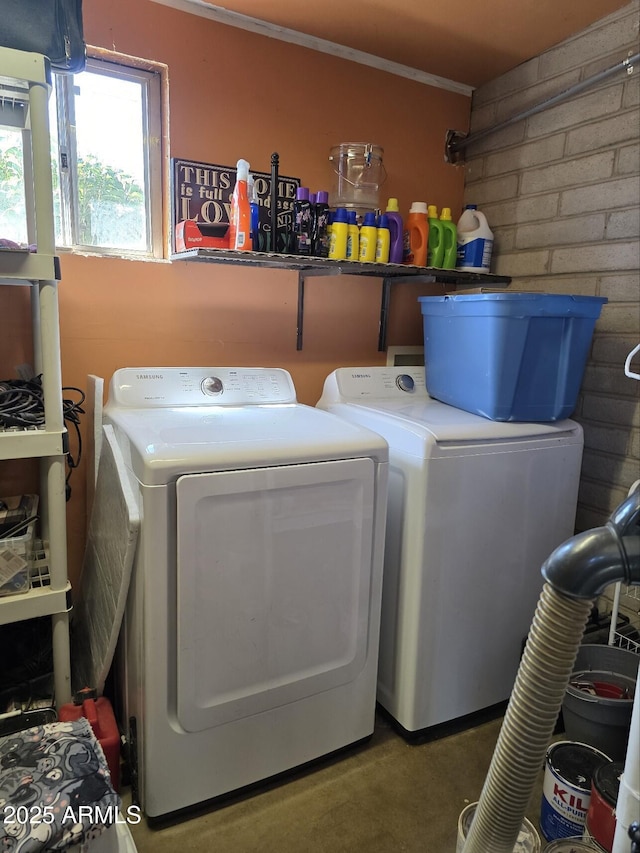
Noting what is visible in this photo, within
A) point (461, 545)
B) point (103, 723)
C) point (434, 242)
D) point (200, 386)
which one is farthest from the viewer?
point (434, 242)

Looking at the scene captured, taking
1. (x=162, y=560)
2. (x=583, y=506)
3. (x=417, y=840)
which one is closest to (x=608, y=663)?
(x=583, y=506)

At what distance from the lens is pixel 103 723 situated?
1.50 meters

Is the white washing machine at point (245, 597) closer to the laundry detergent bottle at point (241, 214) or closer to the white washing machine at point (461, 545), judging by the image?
the white washing machine at point (461, 545)

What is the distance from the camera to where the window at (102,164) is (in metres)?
1.80

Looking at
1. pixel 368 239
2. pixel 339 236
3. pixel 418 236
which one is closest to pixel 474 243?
pixel 418 236

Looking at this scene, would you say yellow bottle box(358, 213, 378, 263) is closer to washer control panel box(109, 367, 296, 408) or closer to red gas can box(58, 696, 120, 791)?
washer control panel box(109, 367, 296, 408)

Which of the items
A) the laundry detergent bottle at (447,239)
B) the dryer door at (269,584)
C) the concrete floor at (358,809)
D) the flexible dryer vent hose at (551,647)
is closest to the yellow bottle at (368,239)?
the laundry detergent bottle at (447,239)

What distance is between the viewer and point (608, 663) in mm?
1729

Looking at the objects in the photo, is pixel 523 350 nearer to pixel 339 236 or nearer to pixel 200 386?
pixel 339 236

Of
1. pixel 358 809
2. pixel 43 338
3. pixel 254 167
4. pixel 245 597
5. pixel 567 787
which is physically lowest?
pixel 358 809

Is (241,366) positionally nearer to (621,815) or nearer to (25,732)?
(25,732)

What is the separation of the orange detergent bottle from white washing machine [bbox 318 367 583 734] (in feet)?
2.24

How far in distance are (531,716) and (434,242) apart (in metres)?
1.87

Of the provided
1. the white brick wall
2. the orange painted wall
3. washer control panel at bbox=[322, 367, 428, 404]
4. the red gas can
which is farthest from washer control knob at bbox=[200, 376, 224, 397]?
the white brick wall
